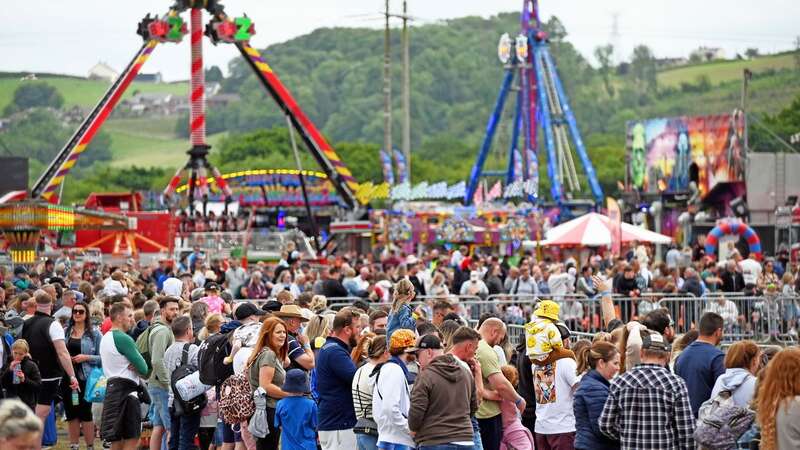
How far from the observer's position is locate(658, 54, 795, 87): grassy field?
159 metres

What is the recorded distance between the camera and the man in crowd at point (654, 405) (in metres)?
9.21

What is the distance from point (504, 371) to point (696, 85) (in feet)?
571

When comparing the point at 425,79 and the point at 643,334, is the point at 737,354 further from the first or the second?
the point at 425,79

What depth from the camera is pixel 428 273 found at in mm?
28453

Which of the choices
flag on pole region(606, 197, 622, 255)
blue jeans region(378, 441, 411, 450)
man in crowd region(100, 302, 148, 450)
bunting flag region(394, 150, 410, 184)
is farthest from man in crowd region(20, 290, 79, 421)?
bunting flag region(394, 150, 410, 184)

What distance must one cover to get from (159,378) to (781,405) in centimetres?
714

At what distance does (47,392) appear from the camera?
591 inches

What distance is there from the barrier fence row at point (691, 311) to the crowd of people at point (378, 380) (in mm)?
4868

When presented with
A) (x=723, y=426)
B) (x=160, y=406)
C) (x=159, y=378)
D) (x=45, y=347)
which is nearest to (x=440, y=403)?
(x=723, y=426)

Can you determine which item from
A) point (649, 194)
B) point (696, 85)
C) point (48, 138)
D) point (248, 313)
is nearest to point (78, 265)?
point (248, 313)

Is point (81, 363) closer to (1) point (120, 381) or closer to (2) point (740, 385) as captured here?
(1) point (120, 381)

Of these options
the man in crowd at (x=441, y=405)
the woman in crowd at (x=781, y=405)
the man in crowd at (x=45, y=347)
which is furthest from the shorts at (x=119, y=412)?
the woman in crowd at (x=781, y=405)

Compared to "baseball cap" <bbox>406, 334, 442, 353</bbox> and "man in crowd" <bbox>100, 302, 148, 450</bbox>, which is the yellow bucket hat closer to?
"baseball cap" <bbox>406, 334, 442, 353</bbox>

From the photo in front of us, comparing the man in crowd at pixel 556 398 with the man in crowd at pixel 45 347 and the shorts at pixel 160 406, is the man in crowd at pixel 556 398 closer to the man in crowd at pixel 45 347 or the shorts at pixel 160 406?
the shorts at pixel 160 406
